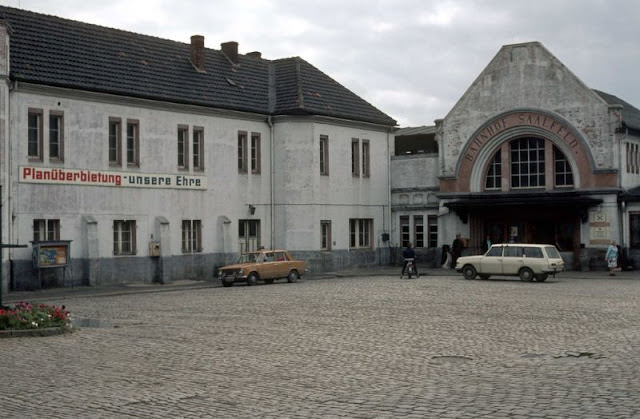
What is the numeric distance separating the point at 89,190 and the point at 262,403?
25394mm

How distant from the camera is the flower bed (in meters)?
18.3

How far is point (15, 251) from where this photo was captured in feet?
105

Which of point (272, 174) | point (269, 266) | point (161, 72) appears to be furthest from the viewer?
point (272, 174)

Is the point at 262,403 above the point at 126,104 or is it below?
below

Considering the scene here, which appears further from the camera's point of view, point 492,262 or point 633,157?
point 633,157

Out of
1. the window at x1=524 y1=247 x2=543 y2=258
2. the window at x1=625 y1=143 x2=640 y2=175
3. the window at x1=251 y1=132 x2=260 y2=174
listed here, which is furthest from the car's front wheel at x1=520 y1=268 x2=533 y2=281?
the window at x1=251 y1=132 x2=260 y2=174

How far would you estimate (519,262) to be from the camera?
116ft

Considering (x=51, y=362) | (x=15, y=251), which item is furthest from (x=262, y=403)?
(x=15, y=251)

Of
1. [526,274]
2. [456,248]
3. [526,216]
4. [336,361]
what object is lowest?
[336,361]

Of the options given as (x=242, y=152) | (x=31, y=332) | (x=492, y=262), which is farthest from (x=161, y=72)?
(x=31, y=332)

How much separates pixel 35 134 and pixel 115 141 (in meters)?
3.73

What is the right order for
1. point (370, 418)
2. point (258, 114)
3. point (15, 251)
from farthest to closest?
1. point (258, 114)
2. point (15, 251)
3. point (370, 418)

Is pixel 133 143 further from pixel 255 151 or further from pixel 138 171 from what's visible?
pixel 255 151

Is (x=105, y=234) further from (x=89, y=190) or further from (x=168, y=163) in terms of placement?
(x=168, y=163)
